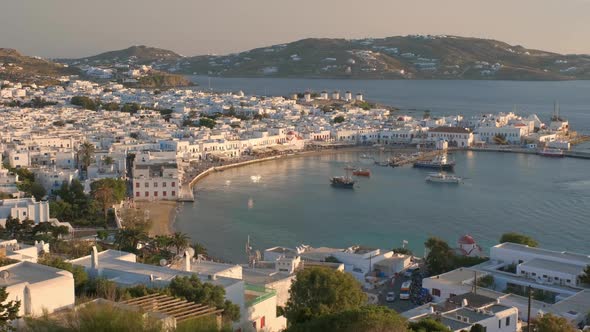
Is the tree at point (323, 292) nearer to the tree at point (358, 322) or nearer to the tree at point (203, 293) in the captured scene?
the tree at point (203, 293)

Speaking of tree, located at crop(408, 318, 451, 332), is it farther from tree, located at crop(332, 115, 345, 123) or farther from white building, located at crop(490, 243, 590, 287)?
tree, located at crop(332, 115, 345, 123)

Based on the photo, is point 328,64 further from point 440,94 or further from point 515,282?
point 515,282

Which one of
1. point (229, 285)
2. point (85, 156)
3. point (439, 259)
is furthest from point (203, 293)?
point (85, 156)

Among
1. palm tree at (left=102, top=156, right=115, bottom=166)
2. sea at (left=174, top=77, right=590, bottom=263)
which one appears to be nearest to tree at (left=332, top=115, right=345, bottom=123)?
sea at (left=174, top=77, right=590, bottom=263)

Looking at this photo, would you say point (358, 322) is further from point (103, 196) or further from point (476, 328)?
point (103, 196)

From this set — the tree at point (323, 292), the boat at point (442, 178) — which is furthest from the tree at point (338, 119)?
the tree at point (323, 292)
